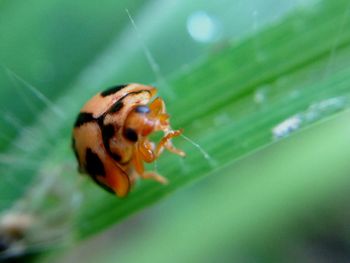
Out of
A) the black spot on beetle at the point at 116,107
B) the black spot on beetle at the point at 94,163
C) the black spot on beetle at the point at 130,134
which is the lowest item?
the black spot on beetle at the point at 130,134

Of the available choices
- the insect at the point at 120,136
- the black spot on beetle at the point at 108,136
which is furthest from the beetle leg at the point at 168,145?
the black spot on beetle at the point at 108,136

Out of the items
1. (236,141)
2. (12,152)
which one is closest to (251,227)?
(236,141)

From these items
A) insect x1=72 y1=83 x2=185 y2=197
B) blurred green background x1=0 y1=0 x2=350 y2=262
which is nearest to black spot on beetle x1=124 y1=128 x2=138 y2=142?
insect x1=72 y1=83 x2=185 y2=197

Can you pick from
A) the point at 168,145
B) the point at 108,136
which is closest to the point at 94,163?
the point at 108,136

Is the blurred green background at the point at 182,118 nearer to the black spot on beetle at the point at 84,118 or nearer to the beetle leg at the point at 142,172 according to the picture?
the beetle leg at the point at 142,172

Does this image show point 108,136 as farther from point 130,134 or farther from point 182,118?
point 182,118

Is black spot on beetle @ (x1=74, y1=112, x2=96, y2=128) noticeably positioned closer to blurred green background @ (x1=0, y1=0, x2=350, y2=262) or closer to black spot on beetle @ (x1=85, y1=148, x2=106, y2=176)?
black spot on beetle @ (x1=85, y1=148, x2=106, y2=176)

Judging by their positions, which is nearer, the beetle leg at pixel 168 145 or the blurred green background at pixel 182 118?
the beetle leg at pixel 168 145

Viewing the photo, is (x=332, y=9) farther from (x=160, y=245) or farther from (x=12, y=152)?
(x=12, y=152)
